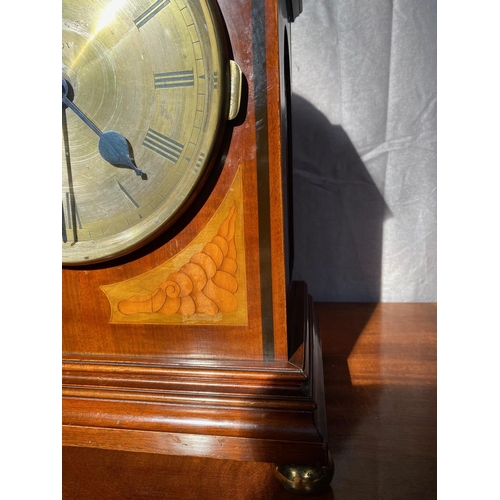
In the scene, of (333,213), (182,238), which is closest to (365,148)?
(333,213)

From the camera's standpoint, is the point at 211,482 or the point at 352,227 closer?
the point at 211,482

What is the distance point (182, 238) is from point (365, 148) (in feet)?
2.97

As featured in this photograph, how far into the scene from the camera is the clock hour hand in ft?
2.05

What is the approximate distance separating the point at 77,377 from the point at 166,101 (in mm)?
425

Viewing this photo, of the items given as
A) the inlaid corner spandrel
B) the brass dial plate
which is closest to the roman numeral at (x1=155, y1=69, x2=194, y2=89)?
the brass dial plate

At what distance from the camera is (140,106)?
2.03 feet

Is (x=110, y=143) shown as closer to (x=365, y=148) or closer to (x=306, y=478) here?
(x=306, y=478)

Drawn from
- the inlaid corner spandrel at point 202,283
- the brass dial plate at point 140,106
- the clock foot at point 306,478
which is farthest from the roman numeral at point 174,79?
the clock foot at point 306,478

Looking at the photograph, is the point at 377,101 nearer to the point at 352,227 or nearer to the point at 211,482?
the point at 352,227

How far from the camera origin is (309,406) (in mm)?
601

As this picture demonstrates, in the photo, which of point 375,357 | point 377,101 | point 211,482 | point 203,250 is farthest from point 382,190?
point 211,482

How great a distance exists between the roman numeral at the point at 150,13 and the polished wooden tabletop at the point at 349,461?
60 centimetres

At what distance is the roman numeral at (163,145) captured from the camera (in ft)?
2.04

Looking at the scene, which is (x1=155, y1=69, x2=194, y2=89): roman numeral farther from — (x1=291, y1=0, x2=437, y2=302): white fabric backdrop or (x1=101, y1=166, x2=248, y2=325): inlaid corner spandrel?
(x1=291, y1=0, x2=437, y2=302): white fabric backdrop
